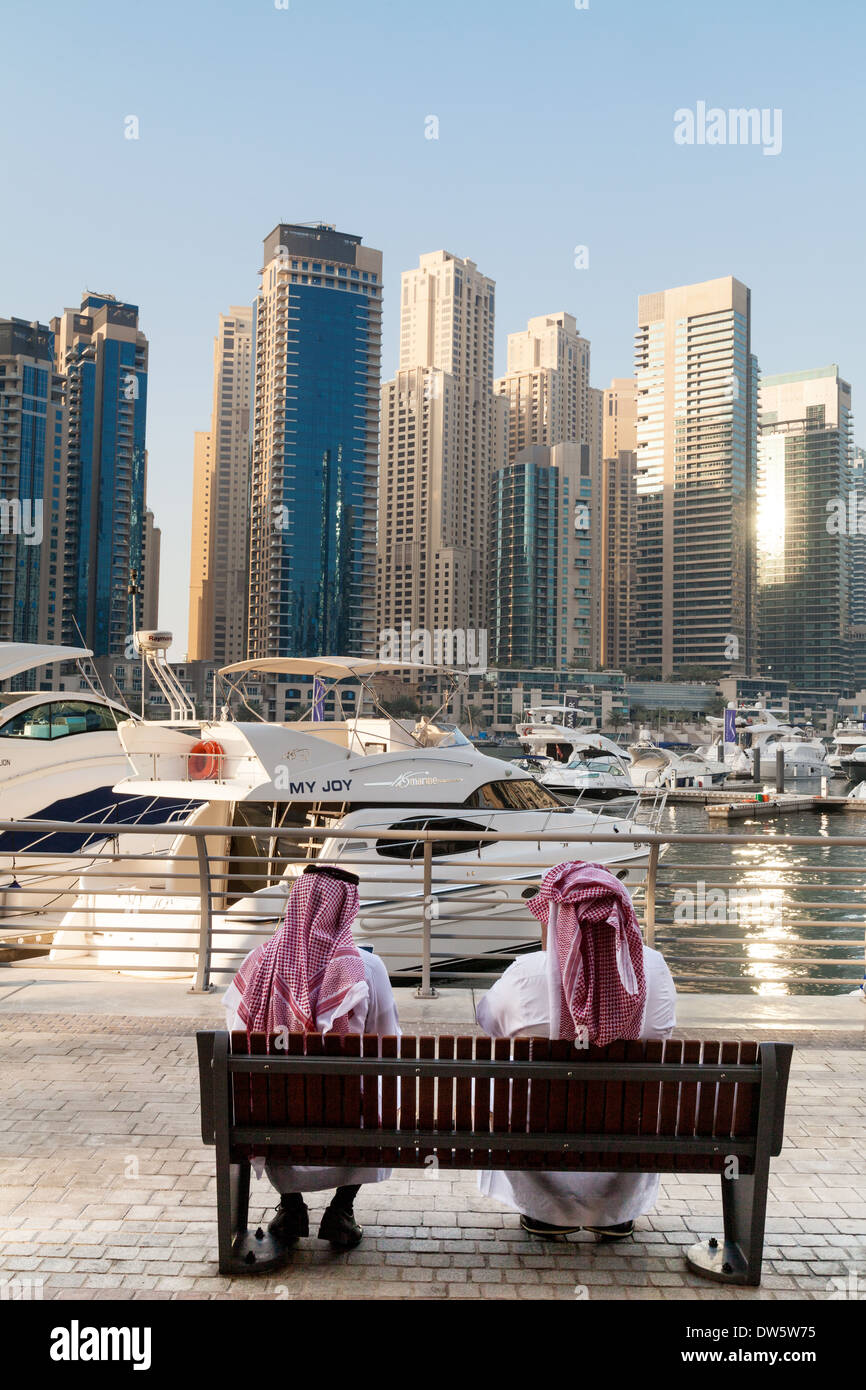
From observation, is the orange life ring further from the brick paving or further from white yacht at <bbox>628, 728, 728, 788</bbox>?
white yacht at <bbox>628, 728, 728, 788</bbox>

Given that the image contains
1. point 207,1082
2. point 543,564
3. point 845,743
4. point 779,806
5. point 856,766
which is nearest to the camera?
point 207,1082

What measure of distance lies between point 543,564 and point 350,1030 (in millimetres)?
157979

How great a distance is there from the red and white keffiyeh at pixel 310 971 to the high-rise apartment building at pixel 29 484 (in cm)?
10548

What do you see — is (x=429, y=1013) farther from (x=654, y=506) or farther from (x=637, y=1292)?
(x=654, y=506)

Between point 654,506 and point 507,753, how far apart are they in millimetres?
89182

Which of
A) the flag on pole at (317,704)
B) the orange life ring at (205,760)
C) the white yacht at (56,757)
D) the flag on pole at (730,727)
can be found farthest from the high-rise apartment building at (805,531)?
the orange life ring at (205,760)

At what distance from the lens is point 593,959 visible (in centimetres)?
341

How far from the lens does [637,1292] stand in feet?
11.2

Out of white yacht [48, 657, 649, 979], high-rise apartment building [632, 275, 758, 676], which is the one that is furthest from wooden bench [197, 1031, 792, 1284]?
high-rise apartment building [632, 275, 758, 676]

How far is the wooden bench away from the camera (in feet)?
11.0

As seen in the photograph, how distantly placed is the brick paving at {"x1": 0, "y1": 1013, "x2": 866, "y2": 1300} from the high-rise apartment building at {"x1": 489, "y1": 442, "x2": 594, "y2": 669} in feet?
499

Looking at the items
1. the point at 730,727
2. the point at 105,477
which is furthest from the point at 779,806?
the point at 105,477

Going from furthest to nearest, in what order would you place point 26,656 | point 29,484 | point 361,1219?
point 29,484, point 26,656, point 361,1219

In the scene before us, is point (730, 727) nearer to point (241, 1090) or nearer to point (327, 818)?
point (327, 818)
